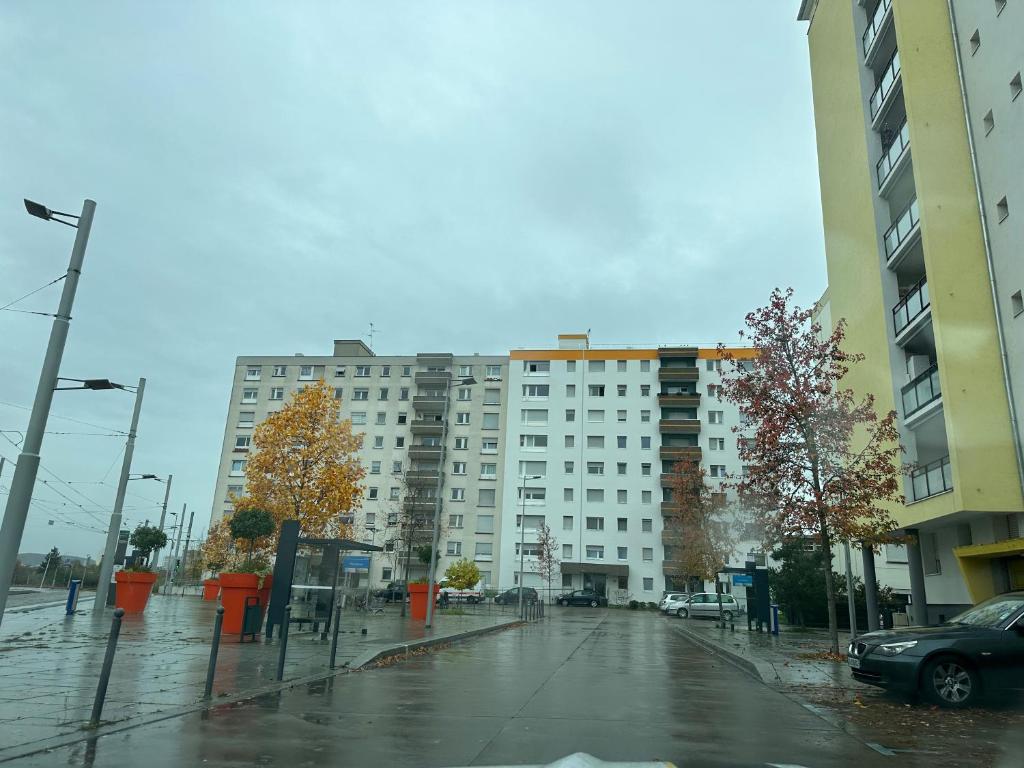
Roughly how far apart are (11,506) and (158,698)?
3442 millimetres

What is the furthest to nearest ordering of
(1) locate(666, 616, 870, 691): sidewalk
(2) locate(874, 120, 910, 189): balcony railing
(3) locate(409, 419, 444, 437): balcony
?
(3) locate(409, 419, 444, 437): balcony < (2) locate(874, 120, 910, 189): balcony railing < (1) locate(666, 616, 870, 691): sidewalk

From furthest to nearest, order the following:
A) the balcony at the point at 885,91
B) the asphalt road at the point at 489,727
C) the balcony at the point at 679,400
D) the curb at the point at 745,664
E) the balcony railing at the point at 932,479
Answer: the balcony at the point at 679,400
the balcony at the point at 885,91
the balcony railing at the point at 932,479
the curb at the point at 745,664
the asphalt road at the point at 489,727

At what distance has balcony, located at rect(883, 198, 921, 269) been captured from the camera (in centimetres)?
2259

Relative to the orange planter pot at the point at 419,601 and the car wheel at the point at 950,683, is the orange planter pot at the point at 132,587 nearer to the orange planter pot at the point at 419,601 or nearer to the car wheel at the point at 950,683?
the orange planter pot at the point at 419,601

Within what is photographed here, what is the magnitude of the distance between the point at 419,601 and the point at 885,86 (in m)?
24.3

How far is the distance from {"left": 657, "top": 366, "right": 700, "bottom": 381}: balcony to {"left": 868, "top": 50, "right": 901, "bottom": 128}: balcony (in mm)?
48667

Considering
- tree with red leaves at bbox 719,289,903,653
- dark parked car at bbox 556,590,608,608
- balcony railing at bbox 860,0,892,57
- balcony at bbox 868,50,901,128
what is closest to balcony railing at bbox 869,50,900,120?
balcony at bbox 868,50,901,128

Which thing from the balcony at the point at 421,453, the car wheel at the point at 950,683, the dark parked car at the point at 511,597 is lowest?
the car wheel at the point at 950,683

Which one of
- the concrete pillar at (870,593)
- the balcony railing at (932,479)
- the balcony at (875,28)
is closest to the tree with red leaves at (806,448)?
the balcony railing at (932,479)

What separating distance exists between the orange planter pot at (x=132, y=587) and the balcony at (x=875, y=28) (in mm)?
29751

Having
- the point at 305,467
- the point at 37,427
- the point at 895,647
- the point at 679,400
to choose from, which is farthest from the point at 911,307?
the point at 679,400

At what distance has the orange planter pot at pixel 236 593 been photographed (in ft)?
56.4

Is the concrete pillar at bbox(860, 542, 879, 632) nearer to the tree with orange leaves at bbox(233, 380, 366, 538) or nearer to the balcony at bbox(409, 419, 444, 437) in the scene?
the tree with orange leaves at bbox(233, 380, 366, 538)

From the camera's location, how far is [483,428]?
78.0 metres
